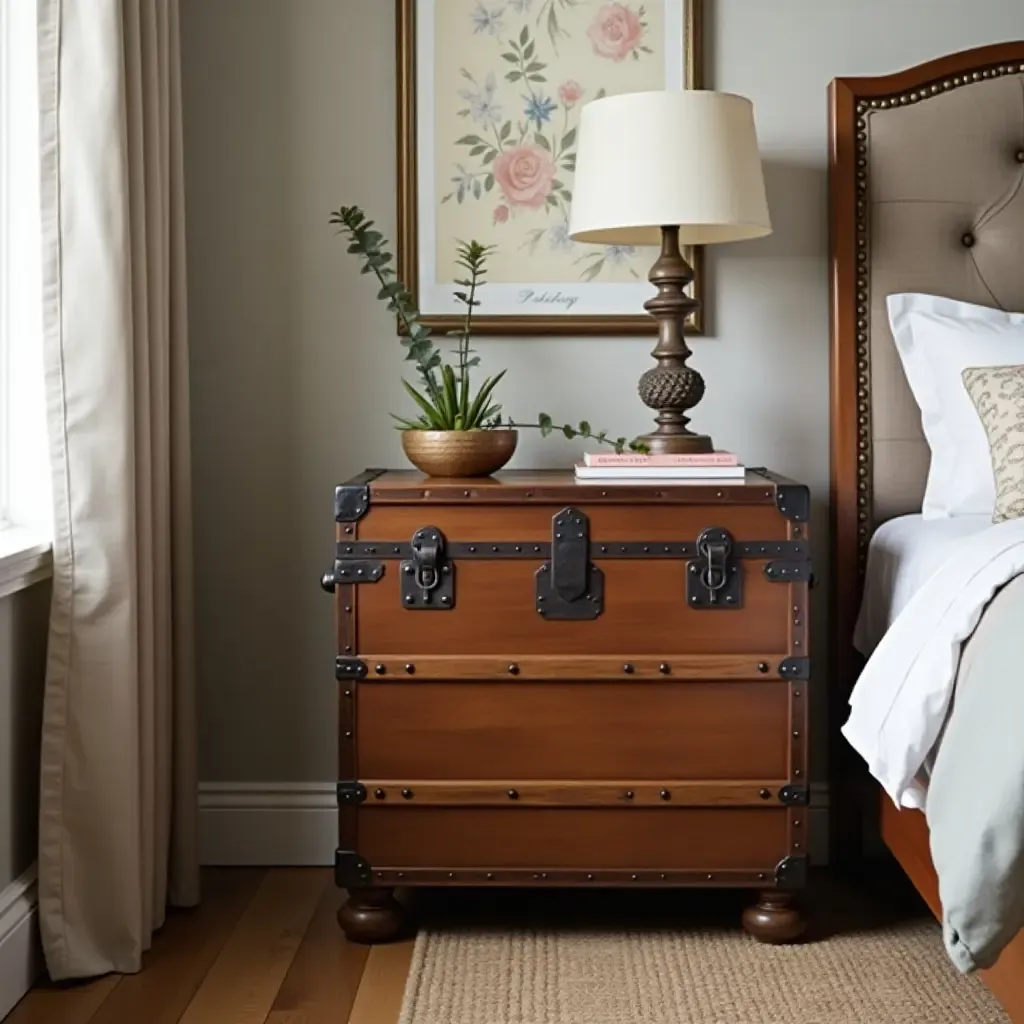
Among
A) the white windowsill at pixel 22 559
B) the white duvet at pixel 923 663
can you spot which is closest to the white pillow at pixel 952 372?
the white duvet at pixel 923 663

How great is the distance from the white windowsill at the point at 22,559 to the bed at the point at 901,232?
1.44m

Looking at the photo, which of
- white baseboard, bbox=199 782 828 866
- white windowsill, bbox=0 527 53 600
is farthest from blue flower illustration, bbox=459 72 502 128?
white baseboard, bbox=199 782 828 866

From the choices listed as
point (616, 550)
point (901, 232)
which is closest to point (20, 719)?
point (616, 550)

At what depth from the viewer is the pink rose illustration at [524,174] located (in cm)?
276

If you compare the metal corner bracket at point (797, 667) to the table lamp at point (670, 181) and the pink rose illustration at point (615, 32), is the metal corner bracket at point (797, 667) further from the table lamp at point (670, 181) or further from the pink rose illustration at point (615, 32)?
the pink rose illustration at point (615, 32)

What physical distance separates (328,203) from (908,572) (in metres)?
1.33

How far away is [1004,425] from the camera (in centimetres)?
229

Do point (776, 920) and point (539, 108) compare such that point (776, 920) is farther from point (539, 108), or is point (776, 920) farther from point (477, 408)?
point (539, 108)

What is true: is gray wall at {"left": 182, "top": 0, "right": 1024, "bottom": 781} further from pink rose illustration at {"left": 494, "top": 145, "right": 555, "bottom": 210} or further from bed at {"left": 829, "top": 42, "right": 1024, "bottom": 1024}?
pink rose illustration at {"left": 494, "top": 145, "right": 555, "bottom": 210}

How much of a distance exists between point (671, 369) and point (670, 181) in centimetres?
34

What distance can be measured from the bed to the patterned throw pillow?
0.29m

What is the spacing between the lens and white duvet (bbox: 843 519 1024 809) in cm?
181

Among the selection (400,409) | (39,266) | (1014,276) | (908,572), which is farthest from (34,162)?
(1014,276)

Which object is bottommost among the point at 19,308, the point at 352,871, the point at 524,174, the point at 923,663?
the point at 352,871
